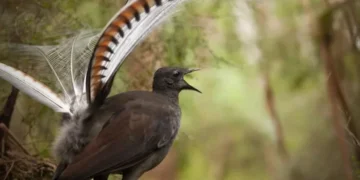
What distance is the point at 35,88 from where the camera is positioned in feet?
3.83

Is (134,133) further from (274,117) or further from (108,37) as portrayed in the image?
(274,117)

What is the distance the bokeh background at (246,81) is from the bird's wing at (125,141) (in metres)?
0.39

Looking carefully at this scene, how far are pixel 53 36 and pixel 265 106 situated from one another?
1.97ft

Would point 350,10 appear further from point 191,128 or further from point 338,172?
point 191,128

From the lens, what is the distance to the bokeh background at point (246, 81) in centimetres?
146

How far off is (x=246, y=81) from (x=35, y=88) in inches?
23.7

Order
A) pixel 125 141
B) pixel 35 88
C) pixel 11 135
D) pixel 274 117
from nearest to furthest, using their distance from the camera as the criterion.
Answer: pixel 125 141
pixel 35 88
pixel 11 135
pixel 274 117

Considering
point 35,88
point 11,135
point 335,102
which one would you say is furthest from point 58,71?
point 335,102

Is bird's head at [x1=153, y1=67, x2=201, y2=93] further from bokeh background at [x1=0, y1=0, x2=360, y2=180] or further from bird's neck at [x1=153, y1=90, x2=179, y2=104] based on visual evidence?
bokeh background at [x1=0, y1=0, x2=360, y2=180]

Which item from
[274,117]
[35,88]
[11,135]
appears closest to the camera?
[35,88]

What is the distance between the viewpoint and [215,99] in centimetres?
150

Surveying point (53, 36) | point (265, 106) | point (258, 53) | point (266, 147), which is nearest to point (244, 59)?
point (258, 53)

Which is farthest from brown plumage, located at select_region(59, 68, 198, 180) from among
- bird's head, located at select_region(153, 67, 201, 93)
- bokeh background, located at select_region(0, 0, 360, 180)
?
bokeh background, located at select_region(0, 0, 360, 180)

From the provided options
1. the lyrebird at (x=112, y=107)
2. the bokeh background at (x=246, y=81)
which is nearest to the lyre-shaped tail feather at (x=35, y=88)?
the lyrebird at (x=112, y=107)
